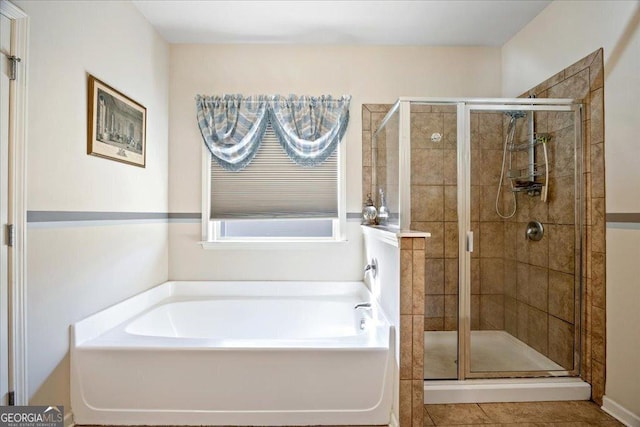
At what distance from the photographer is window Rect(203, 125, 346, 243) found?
9.28ft

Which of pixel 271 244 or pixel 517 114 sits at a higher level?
pixel 517 114

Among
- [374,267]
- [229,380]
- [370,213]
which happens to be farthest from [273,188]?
[229,380]

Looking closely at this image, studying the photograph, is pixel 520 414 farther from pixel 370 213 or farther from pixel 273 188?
pixel 273 188

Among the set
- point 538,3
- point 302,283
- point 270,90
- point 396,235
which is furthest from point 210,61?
point 538,3

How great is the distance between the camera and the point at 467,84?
2.88 m

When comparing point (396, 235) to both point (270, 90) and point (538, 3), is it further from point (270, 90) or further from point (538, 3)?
point (538, 3)

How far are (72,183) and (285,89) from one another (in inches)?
67.0

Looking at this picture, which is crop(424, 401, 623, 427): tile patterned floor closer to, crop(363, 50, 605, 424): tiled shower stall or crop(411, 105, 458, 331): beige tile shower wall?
crop(363, 50, 605, 424): tiled shower stall

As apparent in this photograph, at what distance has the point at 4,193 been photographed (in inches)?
56.1

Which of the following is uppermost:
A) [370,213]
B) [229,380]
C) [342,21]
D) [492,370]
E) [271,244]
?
[342,21]

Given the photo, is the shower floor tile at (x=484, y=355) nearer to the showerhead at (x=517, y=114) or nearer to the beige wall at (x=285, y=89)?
the beige wall at (x=285, y=89)

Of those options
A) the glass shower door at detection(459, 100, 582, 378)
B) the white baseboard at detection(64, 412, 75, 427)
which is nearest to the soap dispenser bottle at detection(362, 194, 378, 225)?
the glass shower door at detection(459, 100, 582, 378)

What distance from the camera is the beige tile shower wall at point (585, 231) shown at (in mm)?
1987

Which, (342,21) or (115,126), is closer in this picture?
(115,126)
